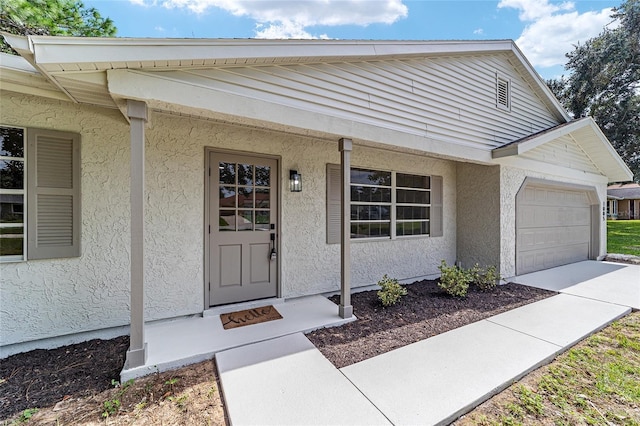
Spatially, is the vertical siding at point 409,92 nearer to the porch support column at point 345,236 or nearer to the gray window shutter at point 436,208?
the porch support column at point 345,236

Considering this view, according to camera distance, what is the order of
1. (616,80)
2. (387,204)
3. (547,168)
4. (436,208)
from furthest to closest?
(616,80) < (547,168) < (436,208) < (387,204)

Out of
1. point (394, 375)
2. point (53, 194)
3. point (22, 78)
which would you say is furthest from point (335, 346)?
point (22, 78)

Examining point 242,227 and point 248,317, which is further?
point 242,227

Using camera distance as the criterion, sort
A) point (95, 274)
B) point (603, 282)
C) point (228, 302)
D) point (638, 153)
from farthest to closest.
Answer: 1. point (638, 153)
2. point (603, 282)
3. point (228, 302)
4. point (95, 274)

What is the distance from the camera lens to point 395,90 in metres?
4.83

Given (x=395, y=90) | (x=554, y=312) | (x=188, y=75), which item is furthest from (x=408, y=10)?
(x=554, y=312)

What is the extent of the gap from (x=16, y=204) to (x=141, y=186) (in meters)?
1.74

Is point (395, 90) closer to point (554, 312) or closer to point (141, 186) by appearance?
point (141, 186)

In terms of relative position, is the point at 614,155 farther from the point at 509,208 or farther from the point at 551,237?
the point at 509,208

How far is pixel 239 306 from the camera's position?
4426mm

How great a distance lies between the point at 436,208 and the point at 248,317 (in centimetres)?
518

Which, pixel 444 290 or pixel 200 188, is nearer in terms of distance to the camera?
pixel 200 188

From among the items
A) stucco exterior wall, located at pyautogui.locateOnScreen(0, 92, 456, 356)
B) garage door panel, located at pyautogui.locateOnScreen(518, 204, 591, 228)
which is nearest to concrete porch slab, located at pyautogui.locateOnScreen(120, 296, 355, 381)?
stucco exterior wall, located at pyautogui.locateOnScreen(0, 92, 456, 356)

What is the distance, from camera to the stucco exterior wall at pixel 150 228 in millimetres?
3281
